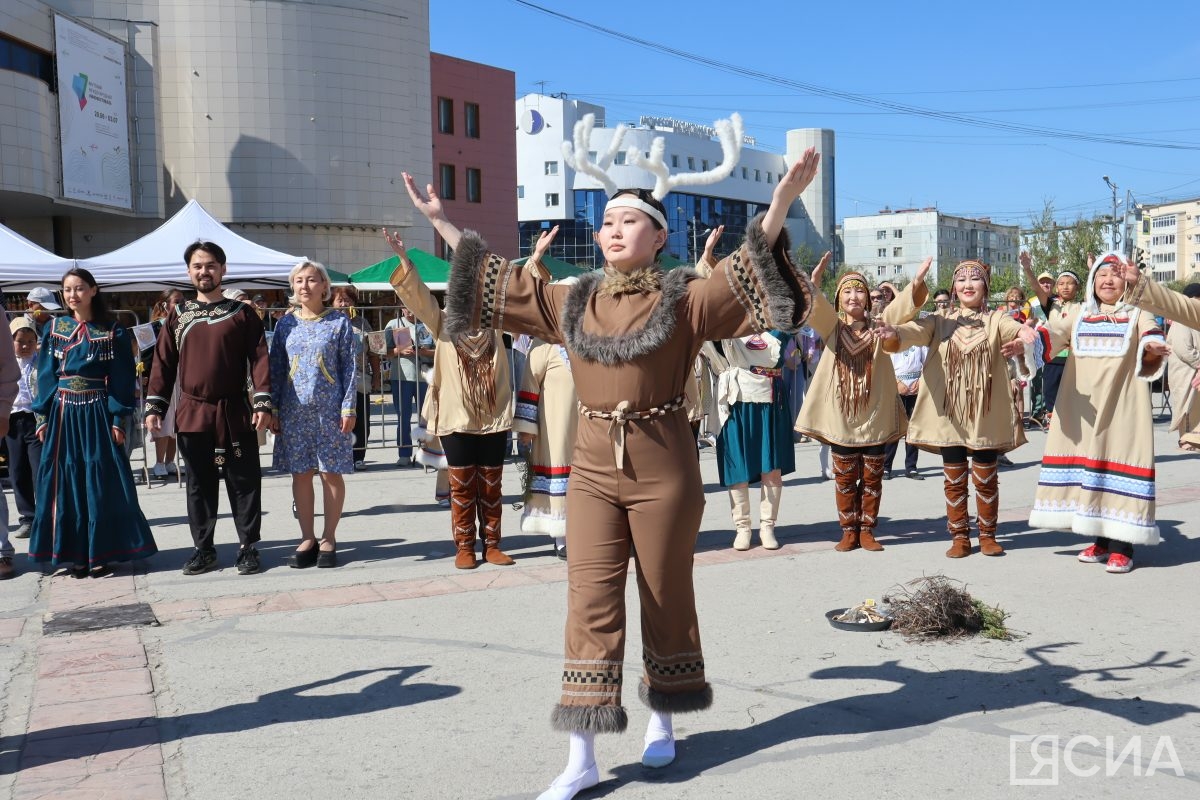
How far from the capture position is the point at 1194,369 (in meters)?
7.57

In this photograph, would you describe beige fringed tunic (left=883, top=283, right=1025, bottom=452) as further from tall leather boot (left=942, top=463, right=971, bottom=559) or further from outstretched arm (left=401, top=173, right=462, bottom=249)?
outstretched arm (left=401, top=173, right=462, bottom=249)

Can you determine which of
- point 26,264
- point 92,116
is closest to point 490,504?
point 26,264

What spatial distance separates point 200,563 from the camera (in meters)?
7.43

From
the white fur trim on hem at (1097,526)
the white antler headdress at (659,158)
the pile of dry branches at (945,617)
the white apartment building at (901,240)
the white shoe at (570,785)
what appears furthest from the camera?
the white apartment building at (901,240)

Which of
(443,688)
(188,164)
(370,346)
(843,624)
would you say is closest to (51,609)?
(443,688)

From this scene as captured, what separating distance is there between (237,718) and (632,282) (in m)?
2.33

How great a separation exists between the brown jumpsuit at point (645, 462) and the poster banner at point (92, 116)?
27710mm

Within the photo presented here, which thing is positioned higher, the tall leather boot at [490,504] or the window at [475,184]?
the window at [475,184]

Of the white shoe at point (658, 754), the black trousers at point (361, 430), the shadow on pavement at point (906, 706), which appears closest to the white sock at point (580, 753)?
the shadow on pavement at point (906, 706)

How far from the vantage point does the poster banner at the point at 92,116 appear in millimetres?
28078

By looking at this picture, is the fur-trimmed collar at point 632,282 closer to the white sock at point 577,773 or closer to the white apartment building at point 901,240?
the white sock at point 577,773

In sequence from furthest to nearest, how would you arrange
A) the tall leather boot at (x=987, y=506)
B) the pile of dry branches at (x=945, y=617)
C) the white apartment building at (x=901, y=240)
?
1. the white apartment building at (x=901, y=240)
2. the tall leather boot at (x=987, y=506)
3. the pile of dry branches at (x=945, y=617)

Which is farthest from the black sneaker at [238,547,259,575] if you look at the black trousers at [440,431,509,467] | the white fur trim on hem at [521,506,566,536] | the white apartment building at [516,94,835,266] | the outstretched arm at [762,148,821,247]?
the white apartment building at [516,94,835,266]

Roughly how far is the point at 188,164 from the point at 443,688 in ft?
101
